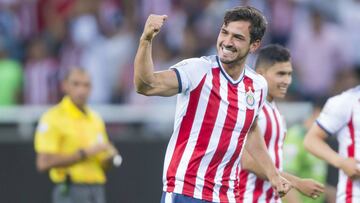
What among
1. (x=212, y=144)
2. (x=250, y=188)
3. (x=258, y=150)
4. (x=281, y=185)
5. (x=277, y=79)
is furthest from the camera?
(x=277, y=79)

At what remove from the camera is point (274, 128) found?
906cm

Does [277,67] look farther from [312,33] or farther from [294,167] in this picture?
[312,33]

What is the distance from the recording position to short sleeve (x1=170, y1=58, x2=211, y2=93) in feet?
24.0

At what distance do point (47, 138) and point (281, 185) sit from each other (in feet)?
12.5

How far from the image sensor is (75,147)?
37.3 ft

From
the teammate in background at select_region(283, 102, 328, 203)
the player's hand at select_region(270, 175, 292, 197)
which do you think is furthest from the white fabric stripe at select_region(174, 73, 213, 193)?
the teammate in background at select_region(283, 102, 328, 203)

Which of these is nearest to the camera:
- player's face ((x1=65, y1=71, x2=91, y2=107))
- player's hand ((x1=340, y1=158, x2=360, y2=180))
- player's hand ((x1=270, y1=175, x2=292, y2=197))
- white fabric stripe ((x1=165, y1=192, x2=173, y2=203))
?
white fabric stripe ((x1=165, y1=192, x2=173, y2=203))

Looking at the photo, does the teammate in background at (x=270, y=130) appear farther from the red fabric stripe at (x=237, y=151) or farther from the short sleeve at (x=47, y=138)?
the short sleeve at (x=47, y=138)

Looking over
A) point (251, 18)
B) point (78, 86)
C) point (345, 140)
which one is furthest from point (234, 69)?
point (78, 86)

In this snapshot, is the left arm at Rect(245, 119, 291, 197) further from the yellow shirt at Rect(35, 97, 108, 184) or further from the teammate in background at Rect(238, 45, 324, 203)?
the yellow shirt at Rect(35, 97, 108, 184)

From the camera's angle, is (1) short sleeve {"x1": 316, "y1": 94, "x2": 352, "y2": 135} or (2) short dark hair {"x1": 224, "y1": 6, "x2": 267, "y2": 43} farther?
(1) short sleeve {"x1": 316, "y1": 94, "x2": 352, "y2": 135}

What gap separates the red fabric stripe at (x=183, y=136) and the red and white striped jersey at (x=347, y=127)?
5.92 feet

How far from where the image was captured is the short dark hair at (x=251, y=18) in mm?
7586

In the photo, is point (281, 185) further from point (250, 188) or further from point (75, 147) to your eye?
point (75, 147)
